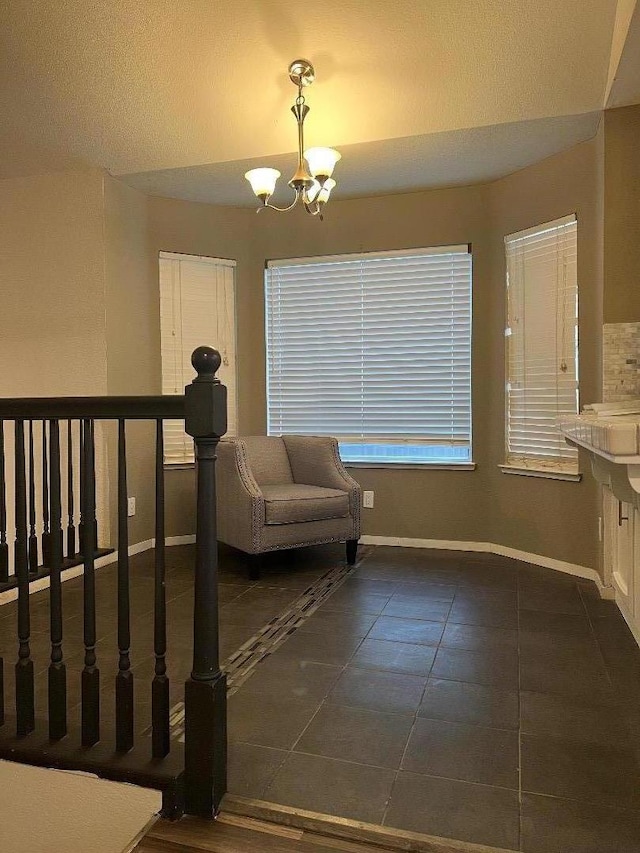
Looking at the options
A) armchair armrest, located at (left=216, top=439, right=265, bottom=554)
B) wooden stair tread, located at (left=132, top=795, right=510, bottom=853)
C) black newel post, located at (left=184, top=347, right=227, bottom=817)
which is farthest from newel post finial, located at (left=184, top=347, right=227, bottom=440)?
armchair armrest, located at (left=216, top=439, right=265, bottom=554)

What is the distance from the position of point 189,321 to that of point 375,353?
140cm

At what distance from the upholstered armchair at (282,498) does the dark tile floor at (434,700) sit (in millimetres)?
284

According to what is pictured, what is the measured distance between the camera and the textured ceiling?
2.73 metres

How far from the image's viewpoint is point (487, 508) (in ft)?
14.8

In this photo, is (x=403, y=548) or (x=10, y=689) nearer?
(x=10, y=689)

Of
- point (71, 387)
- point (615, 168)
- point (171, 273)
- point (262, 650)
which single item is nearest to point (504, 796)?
point (262, 650)

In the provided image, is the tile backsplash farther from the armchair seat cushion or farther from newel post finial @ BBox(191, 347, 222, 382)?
newel post finial @ BBox(191, 347, 222, 382)

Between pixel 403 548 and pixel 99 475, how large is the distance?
2160 mm

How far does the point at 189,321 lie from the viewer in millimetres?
4785

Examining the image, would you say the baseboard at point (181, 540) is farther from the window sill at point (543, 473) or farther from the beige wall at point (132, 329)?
the window sill at point (543, 473)

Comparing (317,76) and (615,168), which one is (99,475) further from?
(615,168)

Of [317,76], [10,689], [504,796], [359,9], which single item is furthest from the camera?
[317,76]

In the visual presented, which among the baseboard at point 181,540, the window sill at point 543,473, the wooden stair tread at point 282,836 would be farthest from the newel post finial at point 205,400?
the baseboard at point 181,540

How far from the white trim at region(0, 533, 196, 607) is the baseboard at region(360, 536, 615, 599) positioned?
137cm
